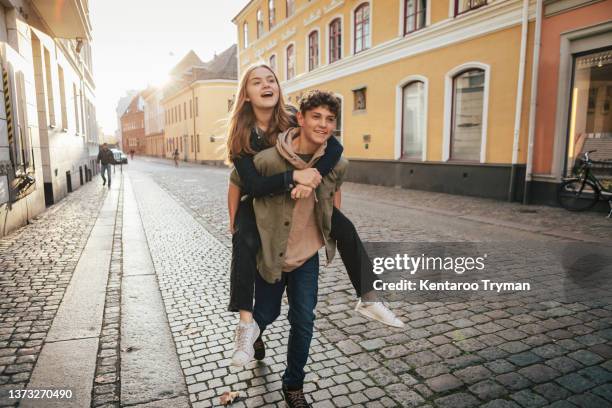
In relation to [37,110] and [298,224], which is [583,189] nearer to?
[298,224]

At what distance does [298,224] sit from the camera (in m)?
2.43

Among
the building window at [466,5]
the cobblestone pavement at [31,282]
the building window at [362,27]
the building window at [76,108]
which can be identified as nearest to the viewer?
the cobblestone pavement at [31,282]

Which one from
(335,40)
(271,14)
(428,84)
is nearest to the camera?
(428,84)

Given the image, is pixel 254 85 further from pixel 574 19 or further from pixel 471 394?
pixel 574 19

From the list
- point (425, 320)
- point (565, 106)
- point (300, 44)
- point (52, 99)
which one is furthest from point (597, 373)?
point (300, 44)

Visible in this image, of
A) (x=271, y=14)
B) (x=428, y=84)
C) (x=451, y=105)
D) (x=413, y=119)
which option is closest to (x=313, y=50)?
(x=271, y=14)

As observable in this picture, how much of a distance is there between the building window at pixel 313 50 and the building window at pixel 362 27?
346 cm

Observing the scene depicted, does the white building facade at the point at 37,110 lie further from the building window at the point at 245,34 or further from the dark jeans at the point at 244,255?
the building window at the point at 245,34

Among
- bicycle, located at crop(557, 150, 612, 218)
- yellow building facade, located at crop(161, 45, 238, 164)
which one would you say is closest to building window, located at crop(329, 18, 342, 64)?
bicycle, located at crop(557, 150, 612, 218)

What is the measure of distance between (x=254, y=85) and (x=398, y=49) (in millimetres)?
14036

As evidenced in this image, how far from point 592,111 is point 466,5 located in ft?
16.3

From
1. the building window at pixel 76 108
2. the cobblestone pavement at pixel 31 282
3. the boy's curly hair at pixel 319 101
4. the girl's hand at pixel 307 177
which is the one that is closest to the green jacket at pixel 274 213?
the girl's hand at pixel 307 177

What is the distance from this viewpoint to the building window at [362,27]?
16.7 metres

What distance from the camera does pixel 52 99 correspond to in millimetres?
12359
